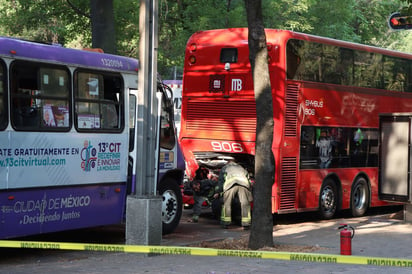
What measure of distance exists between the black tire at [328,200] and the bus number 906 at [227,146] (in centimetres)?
235

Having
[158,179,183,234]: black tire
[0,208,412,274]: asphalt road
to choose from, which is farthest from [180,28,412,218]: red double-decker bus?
[158,179,183,234]: black tire

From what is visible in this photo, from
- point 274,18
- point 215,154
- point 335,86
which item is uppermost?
point 274,18

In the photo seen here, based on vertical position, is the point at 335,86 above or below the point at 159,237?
above

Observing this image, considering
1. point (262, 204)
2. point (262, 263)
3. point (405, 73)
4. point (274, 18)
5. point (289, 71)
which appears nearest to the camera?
point (262, 263)

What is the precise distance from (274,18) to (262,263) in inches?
654

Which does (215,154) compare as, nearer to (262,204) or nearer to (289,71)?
(289,71)

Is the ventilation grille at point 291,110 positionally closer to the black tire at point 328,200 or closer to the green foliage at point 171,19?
the black tire at point 328,200

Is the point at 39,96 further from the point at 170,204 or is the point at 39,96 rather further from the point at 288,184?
the point at 288,184

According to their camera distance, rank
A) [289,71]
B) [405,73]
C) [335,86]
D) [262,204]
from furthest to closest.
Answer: [405,73] → [335,86] → [289,71] → [262,204]

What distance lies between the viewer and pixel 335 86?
58.6 feet

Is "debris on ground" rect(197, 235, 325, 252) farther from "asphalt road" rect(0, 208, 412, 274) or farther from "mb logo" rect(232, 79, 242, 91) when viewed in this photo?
"mb logo" rect(232, 79, 242, 91)

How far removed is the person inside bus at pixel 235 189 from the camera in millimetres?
15383

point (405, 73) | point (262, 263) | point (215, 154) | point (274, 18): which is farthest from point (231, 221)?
point (274, 18)

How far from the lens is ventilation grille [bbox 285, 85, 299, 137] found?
645 inches
